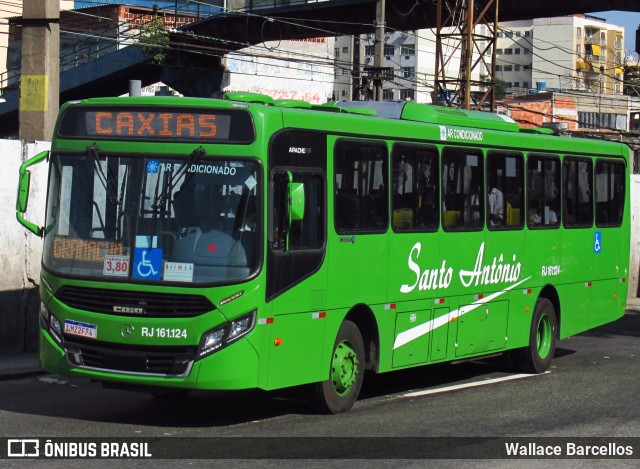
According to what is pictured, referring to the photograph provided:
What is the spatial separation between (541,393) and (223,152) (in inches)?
213

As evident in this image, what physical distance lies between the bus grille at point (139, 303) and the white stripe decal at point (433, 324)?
10.2 feet

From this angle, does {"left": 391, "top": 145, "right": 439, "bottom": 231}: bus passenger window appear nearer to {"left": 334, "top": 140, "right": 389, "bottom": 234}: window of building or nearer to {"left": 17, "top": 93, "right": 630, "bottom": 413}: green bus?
{"left": 17, "top": 93, "right": 630, "bottom": 413}: green bus

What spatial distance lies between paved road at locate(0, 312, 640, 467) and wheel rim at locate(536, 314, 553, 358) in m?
0.58

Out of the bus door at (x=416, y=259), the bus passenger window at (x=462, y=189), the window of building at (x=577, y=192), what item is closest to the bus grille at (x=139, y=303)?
the bus door at (x=416, y=259)

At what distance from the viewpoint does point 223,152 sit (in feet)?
32.4

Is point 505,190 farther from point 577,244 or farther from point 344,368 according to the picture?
point 344,368

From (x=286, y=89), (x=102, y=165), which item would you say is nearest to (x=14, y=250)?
(x=102, y=165)

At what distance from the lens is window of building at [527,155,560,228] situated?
15.0 metres

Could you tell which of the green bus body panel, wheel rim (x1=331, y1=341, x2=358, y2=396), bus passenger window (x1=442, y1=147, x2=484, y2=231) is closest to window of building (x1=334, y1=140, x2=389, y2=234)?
the green bus body panel

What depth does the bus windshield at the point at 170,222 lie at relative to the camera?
9.74 m

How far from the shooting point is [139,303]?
979cm

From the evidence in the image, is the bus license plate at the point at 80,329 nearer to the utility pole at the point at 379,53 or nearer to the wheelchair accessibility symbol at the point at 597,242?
the wheelchair accessibility symbol at the point at 597,242

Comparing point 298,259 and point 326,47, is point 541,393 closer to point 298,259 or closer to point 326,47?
point 298,259

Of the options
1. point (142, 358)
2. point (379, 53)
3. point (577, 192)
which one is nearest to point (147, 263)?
point (142, 358)
